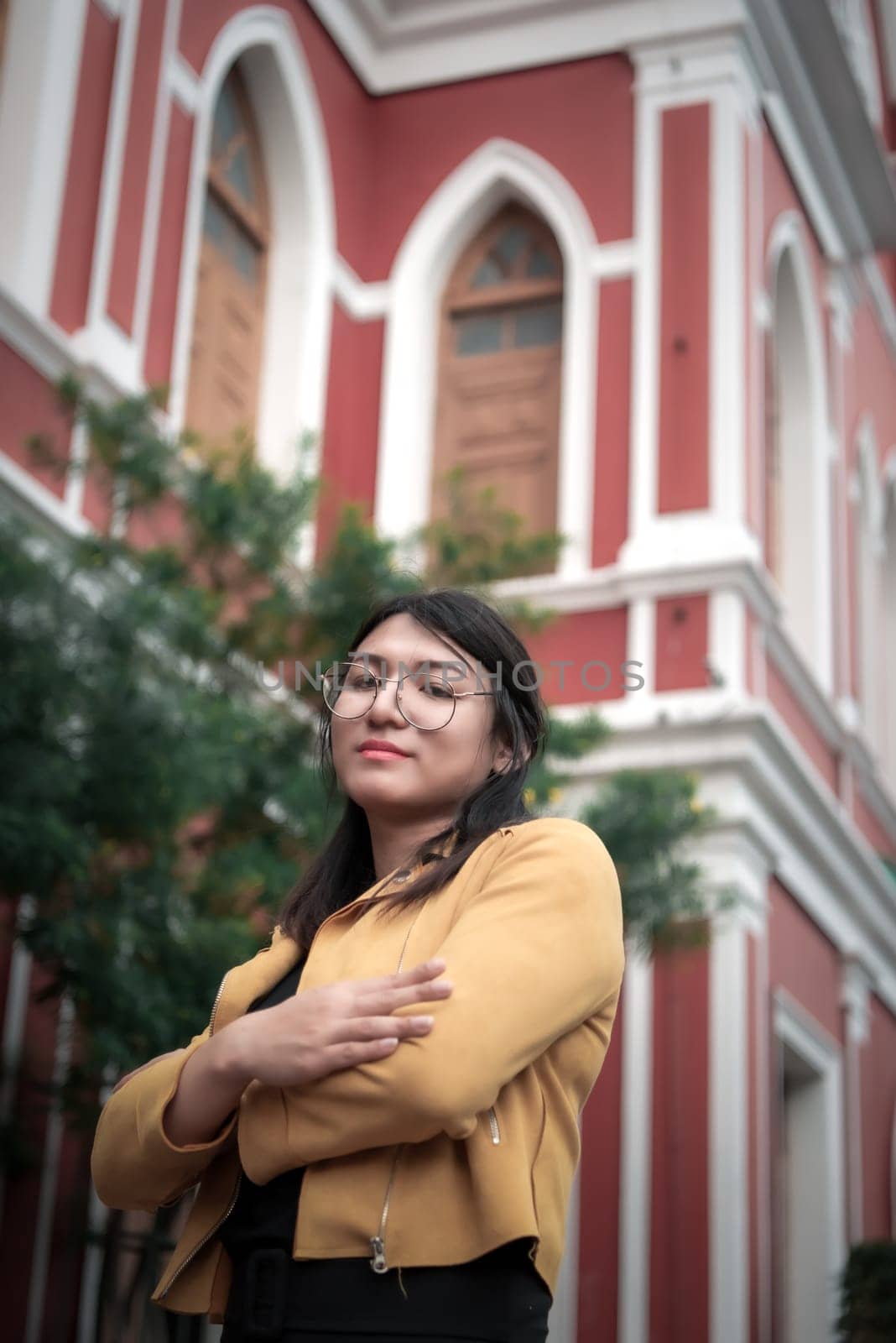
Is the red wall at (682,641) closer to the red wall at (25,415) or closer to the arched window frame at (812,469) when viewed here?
the arched window frame at (812,469)

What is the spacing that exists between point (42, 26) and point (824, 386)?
222 inches

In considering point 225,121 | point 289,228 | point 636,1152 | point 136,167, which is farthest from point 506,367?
point 636,1152

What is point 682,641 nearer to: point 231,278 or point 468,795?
point 231,278

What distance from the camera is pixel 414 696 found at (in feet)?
7.27

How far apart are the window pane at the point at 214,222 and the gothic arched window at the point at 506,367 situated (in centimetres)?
146

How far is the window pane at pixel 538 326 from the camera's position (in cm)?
969

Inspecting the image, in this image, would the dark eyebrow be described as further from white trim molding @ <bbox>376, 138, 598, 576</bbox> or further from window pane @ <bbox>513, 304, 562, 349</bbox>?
window pane @ <bbox>513, 304, 562, 349</bbox>

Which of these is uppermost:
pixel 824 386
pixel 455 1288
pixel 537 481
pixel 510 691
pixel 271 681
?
pixel 824 386

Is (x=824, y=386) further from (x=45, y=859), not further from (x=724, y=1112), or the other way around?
(x=45, y=859)

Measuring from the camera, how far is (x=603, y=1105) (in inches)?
317

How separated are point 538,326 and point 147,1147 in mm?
8068

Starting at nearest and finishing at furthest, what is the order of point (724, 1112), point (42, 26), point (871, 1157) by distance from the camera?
1. point (42, 26)
2. point (724, 1112)
3. point (871, 1157)

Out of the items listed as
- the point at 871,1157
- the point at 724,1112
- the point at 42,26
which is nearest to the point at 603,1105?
the point at 724,1112

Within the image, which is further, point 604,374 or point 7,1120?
point 604,374
